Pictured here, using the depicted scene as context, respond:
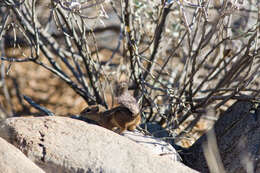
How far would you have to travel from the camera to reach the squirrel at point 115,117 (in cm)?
361

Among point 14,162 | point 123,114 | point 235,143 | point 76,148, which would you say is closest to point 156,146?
point 123,114

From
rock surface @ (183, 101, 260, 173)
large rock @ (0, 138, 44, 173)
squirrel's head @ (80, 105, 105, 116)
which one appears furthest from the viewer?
squirrel's head @ (80, 105, 105, 116)

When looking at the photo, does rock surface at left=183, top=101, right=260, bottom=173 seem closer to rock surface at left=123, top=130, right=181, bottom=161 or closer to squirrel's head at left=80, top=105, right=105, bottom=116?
rock surface at left=123, top=130, right=181, bottom=161

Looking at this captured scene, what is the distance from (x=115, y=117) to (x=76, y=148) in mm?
834

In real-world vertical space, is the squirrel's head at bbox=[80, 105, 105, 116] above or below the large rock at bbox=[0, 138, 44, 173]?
below

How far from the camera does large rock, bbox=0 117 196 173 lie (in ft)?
9.54

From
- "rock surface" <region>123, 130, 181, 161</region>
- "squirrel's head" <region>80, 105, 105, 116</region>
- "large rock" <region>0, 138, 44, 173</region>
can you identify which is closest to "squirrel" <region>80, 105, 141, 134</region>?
"squirrel's head" <region>80, 105, 105, 116</region>

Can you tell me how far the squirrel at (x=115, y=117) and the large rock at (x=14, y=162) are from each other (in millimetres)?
A: 1039

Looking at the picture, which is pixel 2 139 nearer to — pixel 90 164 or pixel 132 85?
pixel 90 164

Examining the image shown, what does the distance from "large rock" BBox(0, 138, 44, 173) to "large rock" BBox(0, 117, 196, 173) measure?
0.44ft

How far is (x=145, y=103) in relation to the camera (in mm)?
4727

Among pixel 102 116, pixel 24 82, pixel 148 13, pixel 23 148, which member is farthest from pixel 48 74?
pixel 23 148

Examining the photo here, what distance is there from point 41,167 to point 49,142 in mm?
205

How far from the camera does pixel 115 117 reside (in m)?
3.79
